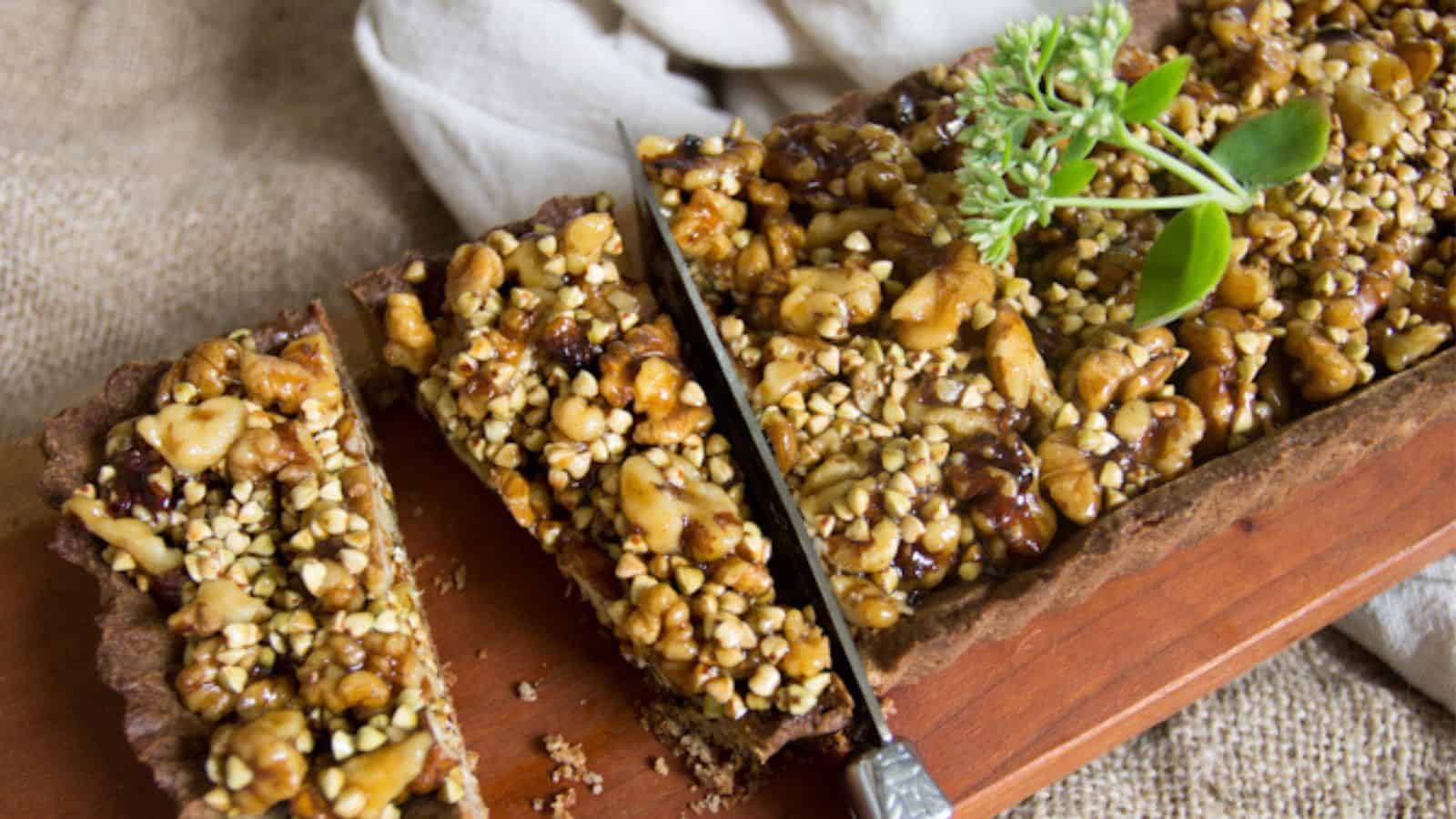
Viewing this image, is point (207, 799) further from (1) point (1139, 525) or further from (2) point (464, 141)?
(2) point (464, 141)

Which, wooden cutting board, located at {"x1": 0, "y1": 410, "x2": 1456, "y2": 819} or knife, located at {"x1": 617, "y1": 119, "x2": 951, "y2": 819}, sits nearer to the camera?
knife, located at {"x1": 617, "y1": 119, "x2": 951, "y2": 819}

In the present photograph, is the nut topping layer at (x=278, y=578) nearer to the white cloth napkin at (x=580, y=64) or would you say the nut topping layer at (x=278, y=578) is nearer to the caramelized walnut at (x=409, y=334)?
the caramelized walnut at (x=409, y=334)

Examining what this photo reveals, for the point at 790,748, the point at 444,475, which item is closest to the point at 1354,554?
the point at 790,748

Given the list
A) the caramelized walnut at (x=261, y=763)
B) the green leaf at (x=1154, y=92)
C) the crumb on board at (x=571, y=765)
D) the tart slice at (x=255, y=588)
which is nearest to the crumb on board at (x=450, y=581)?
the tart slice at (x=255, y=588)

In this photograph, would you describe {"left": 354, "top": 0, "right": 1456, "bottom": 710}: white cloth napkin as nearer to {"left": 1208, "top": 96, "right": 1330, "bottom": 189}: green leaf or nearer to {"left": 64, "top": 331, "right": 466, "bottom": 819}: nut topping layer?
{"left": 1208, "top": 96, "right": 1330, "bottom": 189}: green leaf

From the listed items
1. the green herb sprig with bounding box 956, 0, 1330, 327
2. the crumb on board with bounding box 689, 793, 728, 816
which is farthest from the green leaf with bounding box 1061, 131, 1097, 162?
the crumb on board with bounding box 689, 793, 728, 816

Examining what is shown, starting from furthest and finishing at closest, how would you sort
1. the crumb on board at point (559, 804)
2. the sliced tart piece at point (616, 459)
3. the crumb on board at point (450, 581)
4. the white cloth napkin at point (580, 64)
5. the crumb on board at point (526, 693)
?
the white cloth napkin at point (580, 64) < the crumb on board at point (450, 581) < the crumb on board at point (526, 693) < the crumb on board at point (559, 804) < the sliced tart piece at point (616, 459)
